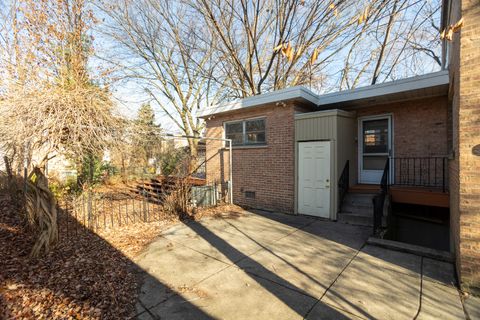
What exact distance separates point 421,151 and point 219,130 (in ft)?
20.7

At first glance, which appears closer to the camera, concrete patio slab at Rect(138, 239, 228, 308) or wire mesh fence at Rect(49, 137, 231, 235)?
concrete patio slab at Rect(138, 239, 228, 308)

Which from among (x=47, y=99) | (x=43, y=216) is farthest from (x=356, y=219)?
(x=47, y=99)

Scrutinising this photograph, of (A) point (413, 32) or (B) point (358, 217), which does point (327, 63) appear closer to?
(A) point (413, 32)

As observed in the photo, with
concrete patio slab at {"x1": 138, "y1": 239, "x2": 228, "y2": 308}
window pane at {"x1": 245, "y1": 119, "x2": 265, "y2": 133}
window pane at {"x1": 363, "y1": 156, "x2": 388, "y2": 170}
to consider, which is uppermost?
window pane at {"x1": 245, "y1": 119, "x2": 265, "y2": 133}

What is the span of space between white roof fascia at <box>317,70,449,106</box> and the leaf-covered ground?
6208mm

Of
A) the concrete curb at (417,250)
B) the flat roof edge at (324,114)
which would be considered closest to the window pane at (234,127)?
the flat roof edge at (324,114)

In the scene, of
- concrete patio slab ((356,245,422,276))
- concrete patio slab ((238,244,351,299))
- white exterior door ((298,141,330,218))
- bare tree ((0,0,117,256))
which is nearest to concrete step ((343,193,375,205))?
white exterior door ((298,141,330,218))

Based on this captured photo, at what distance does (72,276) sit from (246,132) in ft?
20.1

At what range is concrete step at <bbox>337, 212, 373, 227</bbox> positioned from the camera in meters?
5.97

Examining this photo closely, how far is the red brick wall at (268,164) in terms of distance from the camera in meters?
7.26

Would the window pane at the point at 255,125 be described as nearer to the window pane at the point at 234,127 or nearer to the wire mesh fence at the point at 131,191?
the window pane at the point at 234,127

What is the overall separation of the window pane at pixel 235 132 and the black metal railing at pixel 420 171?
15.5ft

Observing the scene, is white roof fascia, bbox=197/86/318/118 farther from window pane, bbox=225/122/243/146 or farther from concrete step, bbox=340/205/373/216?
concrete step, bbox=340/205/373/216

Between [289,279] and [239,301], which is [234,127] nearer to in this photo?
[289,279]
